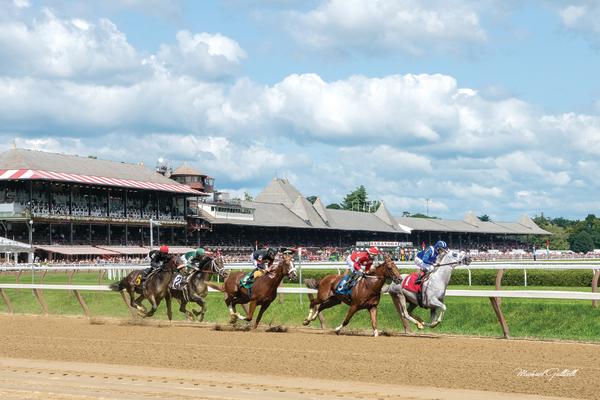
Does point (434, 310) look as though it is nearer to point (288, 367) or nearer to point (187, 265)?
point (288, 367)

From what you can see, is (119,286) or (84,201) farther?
(84,201)

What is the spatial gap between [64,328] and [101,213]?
48172 mm

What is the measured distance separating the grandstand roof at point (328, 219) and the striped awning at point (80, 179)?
583cm

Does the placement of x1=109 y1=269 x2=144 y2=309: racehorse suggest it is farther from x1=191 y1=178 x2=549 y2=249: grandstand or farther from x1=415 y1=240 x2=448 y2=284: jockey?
x1=191 y1=178 x2=549 y2=249: grandstand

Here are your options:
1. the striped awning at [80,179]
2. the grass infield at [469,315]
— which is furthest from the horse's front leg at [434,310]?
the striped awning at [80,179]

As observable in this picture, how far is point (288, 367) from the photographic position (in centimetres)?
1195

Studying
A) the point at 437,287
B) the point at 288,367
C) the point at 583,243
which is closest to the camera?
the point at 288,367

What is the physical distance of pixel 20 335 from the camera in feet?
57.0

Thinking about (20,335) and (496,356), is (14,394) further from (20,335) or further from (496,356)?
(20,335)

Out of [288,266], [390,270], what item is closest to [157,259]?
[288,266]

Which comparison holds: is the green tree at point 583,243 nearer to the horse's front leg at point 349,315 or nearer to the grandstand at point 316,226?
the grandstand at point 316,226

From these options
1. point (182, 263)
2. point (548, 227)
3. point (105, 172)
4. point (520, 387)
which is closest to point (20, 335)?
point (182, 263)

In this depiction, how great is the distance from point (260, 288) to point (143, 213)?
54.2m

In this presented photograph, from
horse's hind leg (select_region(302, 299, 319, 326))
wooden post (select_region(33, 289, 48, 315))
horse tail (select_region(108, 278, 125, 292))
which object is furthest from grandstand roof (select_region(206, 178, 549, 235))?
horse's hind leg (select_region(302, 299, 319, 326))
